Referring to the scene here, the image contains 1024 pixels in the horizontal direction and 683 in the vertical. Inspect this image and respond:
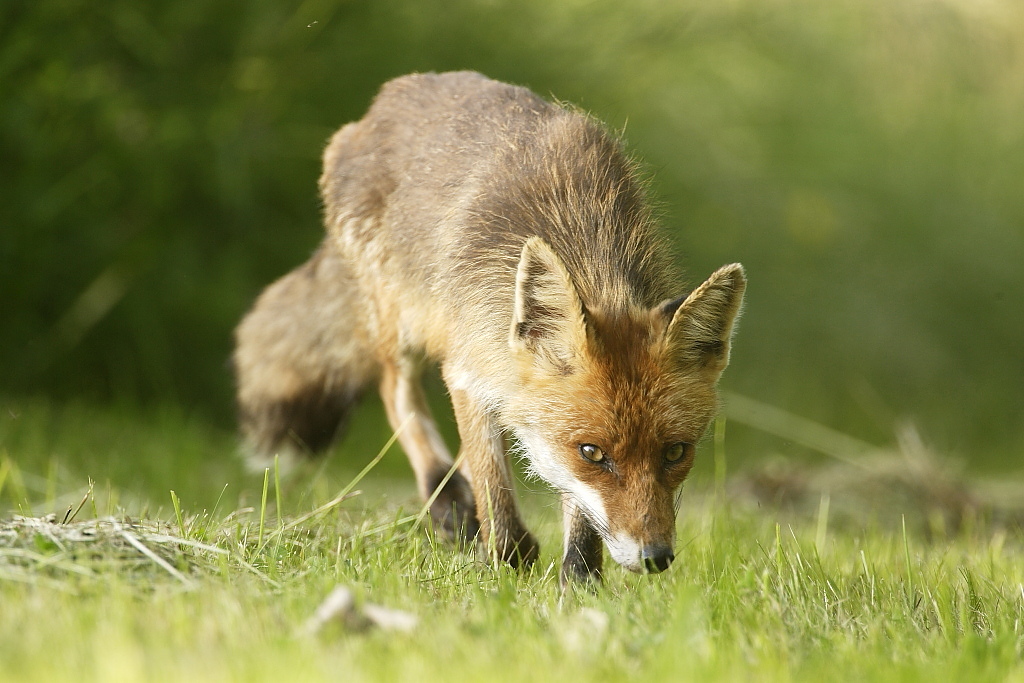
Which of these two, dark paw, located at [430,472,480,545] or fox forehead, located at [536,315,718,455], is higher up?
fox forehead, located at [536,315,718,455]

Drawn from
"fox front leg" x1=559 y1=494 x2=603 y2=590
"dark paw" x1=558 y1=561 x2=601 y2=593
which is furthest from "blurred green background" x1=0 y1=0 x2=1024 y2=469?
"dark paw" x1=558 y1=561 x2=601 y2=593

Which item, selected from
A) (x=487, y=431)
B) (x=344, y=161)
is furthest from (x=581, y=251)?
(x=344, y=161)

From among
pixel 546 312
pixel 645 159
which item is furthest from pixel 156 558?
pixel 645 159

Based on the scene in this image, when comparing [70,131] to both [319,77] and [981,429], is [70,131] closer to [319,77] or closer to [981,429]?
[319,77]

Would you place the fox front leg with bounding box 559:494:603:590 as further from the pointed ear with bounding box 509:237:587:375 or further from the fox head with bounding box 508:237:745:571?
the pointed ear with bounding box 509:237:587:375

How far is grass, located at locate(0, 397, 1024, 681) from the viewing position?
2.64 m

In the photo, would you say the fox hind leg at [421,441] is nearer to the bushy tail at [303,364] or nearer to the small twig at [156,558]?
the bushy tail at [303,364]

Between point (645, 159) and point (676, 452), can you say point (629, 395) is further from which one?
point (645, 159)

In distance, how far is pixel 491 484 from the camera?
448cm

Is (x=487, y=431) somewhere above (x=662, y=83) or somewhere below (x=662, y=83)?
below

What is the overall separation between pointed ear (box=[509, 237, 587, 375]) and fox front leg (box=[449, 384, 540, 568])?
1.65ft

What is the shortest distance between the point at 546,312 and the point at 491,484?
2.60 feet

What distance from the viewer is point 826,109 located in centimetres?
1193

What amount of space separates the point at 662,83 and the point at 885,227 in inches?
114
